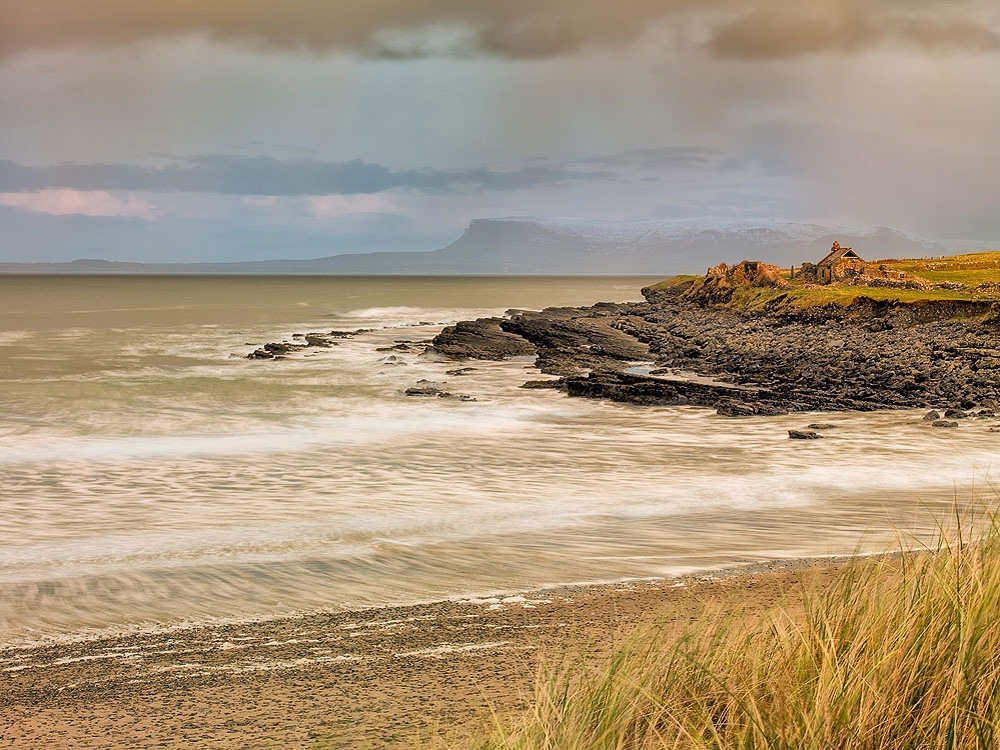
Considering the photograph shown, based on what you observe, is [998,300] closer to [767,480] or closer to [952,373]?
[952,373]

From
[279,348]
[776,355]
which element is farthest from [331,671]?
[279,348]

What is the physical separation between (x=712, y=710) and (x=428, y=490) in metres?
10.5

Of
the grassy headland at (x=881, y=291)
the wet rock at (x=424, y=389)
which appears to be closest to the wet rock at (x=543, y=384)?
the wet rock at (x=424, y=389)

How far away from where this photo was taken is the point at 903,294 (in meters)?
42.5

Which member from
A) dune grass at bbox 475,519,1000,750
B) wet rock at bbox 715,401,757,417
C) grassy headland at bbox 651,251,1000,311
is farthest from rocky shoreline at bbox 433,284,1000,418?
dune grass at bbox 475,519,1000,750

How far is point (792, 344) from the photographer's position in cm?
3572

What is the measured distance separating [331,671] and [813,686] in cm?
350

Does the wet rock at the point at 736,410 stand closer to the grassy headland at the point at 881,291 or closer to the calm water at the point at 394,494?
the calm water at the point at 394,494

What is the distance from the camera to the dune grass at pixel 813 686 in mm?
3729

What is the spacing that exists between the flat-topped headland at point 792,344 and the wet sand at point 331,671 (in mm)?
15271

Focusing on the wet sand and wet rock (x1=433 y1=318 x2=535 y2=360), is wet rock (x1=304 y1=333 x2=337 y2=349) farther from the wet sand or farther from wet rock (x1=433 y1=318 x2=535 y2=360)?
the wet sand

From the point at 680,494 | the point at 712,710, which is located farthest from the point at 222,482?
the point at 712,710

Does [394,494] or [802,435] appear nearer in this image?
[394,494]

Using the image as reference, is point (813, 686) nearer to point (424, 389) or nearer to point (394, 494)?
point (394, 494)
